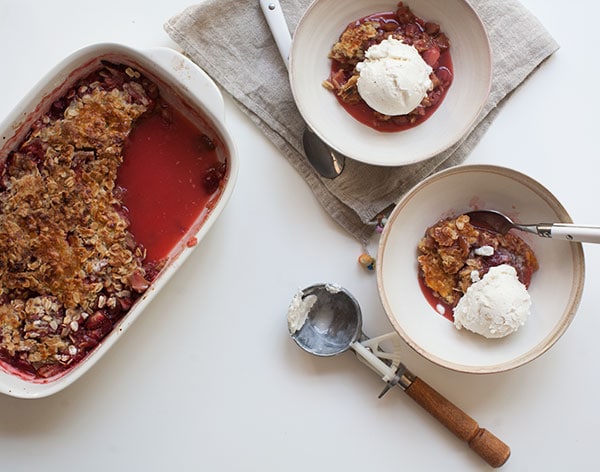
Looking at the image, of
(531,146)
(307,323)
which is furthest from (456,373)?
(531,146)

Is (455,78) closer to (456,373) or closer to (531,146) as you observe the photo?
(531,146)

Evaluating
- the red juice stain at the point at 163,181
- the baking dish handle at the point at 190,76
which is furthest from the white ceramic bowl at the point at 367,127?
the red juice stain at the point at 163,181

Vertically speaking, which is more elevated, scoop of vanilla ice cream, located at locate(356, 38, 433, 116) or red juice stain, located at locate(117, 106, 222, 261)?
scoop of vanilla ice cream, located at locate(356, 38, 433, 116)

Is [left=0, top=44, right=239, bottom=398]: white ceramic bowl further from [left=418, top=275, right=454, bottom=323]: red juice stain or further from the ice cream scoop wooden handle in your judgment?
the ice cream scoop wooden handle

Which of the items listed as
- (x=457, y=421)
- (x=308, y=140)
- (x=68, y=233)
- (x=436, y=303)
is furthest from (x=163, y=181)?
(x=457, y=421)

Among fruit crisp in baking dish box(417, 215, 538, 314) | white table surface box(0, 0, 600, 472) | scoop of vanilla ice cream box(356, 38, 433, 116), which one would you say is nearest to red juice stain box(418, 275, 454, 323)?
fruit crisp in baking dish box(417, 215, 538, 314)

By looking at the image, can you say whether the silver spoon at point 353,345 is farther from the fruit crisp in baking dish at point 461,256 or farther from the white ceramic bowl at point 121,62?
the white ceramic bowl at point 121,62
